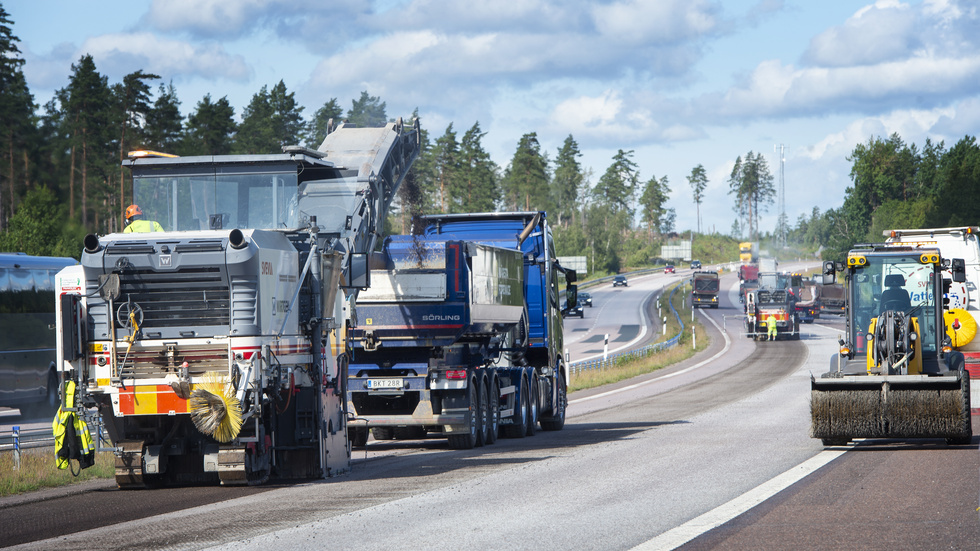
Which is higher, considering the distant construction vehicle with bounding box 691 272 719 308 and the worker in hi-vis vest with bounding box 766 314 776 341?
the distant construction vehicle with bounding box 691 272 719 308

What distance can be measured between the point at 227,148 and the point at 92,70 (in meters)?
7.47

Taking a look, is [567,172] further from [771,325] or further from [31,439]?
[31,439]

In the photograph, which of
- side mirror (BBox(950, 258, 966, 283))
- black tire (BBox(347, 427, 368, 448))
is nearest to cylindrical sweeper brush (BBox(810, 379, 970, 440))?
side mirror (BBox(950, 258, 966, 283))

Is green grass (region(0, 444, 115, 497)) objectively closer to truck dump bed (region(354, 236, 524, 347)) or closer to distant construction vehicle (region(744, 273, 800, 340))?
truck dump bed (region(354, 236, 524, 347))

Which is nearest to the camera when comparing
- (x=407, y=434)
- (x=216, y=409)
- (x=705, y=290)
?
(x=216, y=409)

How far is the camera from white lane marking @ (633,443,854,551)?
842cm

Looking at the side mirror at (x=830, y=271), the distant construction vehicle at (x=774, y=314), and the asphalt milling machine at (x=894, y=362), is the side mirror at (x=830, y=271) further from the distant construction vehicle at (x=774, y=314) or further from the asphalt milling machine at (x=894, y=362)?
the distant construction vehicle at (x=774, y=314)

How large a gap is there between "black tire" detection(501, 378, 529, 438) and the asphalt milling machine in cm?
557

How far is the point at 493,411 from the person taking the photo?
18234 mm

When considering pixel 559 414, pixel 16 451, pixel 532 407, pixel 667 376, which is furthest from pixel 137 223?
pixel 667 376

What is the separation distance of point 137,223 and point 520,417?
884 cm

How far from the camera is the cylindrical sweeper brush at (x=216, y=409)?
11.7 metres

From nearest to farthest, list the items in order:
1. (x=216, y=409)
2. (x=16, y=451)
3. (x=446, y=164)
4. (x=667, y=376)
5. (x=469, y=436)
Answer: (x=216, y=409)
(x=16, y=451)
(x=469, y=436)
(x=667, y=376)
(x=446, y=164)

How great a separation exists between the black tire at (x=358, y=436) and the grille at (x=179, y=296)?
6017 millimetres
